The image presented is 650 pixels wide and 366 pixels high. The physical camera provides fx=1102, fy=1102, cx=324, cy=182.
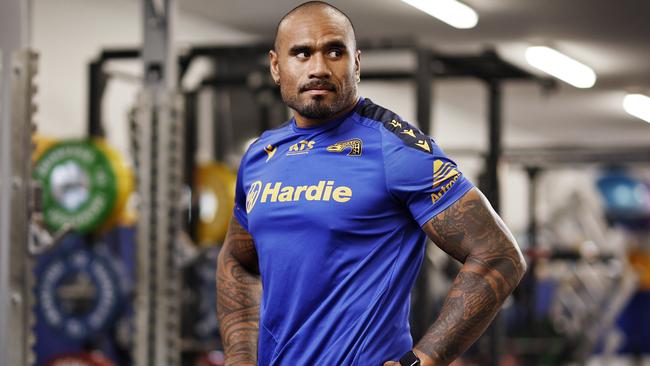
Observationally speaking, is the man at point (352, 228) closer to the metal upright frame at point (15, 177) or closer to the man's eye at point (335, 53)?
the man's eye at point (335, 53)

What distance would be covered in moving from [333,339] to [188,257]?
13.6ft

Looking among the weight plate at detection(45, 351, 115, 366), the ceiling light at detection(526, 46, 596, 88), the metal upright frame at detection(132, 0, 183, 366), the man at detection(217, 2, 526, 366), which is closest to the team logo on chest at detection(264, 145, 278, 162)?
the man at detection(217, 2, 526, 366)

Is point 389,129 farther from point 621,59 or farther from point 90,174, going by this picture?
point 621,59

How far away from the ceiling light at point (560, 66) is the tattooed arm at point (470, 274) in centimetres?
669

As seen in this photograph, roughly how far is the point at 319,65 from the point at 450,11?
17.1 feet

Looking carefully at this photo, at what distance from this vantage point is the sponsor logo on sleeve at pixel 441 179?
1659 millimetres

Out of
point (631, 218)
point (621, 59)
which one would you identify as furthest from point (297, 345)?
point (631, 218)

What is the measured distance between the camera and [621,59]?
348 inches

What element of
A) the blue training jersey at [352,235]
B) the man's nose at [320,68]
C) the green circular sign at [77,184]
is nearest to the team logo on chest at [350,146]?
the blue training jersey at [352,235]

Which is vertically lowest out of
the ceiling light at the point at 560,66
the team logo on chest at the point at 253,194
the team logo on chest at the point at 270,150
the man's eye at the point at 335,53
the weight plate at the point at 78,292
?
the weight plate at the point at 78,292

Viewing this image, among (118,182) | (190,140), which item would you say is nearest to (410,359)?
(118,182)

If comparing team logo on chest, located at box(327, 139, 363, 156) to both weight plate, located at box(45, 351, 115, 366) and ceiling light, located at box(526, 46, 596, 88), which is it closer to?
weight plate, located at box(45, 351, 115, 366)

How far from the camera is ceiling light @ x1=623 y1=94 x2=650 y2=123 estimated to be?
10.8 m

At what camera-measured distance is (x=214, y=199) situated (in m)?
6.14
